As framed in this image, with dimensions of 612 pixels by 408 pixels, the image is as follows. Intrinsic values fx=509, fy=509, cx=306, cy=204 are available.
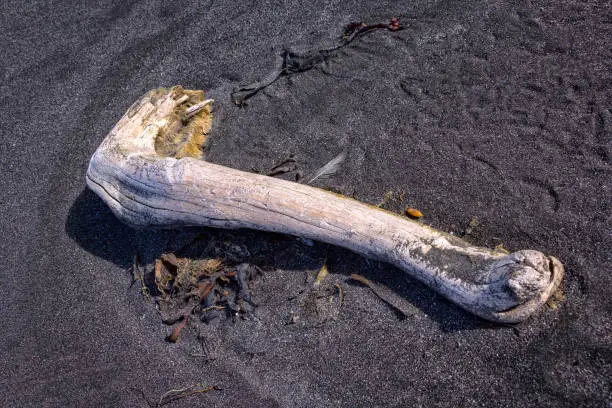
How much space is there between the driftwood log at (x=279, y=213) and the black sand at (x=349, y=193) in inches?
8.7

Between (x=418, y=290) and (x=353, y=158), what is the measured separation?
1.12m

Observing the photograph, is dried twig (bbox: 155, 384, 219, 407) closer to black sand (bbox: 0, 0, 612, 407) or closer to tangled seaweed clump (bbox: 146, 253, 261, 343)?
black sand (bbox: 0, 0, 612, 407)

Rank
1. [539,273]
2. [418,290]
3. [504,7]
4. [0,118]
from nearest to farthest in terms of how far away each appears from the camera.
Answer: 1. [539,273]
2. [418,290]
3. [504,7]
4. [0,118]

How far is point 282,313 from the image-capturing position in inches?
134

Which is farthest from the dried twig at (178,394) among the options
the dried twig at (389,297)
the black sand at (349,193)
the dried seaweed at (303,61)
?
the dried seaweed at (303,61)

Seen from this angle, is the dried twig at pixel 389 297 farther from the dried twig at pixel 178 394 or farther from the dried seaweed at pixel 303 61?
the dried seaweed at pixel 303 61

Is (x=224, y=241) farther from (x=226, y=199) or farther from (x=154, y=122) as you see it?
(x=154, y=122)

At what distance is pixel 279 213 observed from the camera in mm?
3311

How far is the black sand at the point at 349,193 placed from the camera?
9.82 ft

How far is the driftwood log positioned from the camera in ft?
9.31

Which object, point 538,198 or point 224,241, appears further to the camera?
Answer: point 224,241

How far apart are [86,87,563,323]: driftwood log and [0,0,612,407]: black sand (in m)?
0.22

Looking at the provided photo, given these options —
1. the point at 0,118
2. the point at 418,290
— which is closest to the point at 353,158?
the point at 418,290

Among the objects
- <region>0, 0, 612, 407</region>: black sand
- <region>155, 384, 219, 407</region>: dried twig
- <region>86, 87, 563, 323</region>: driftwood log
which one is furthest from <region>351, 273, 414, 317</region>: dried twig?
<region>155, 384, 219, 407</region>: dried twig
